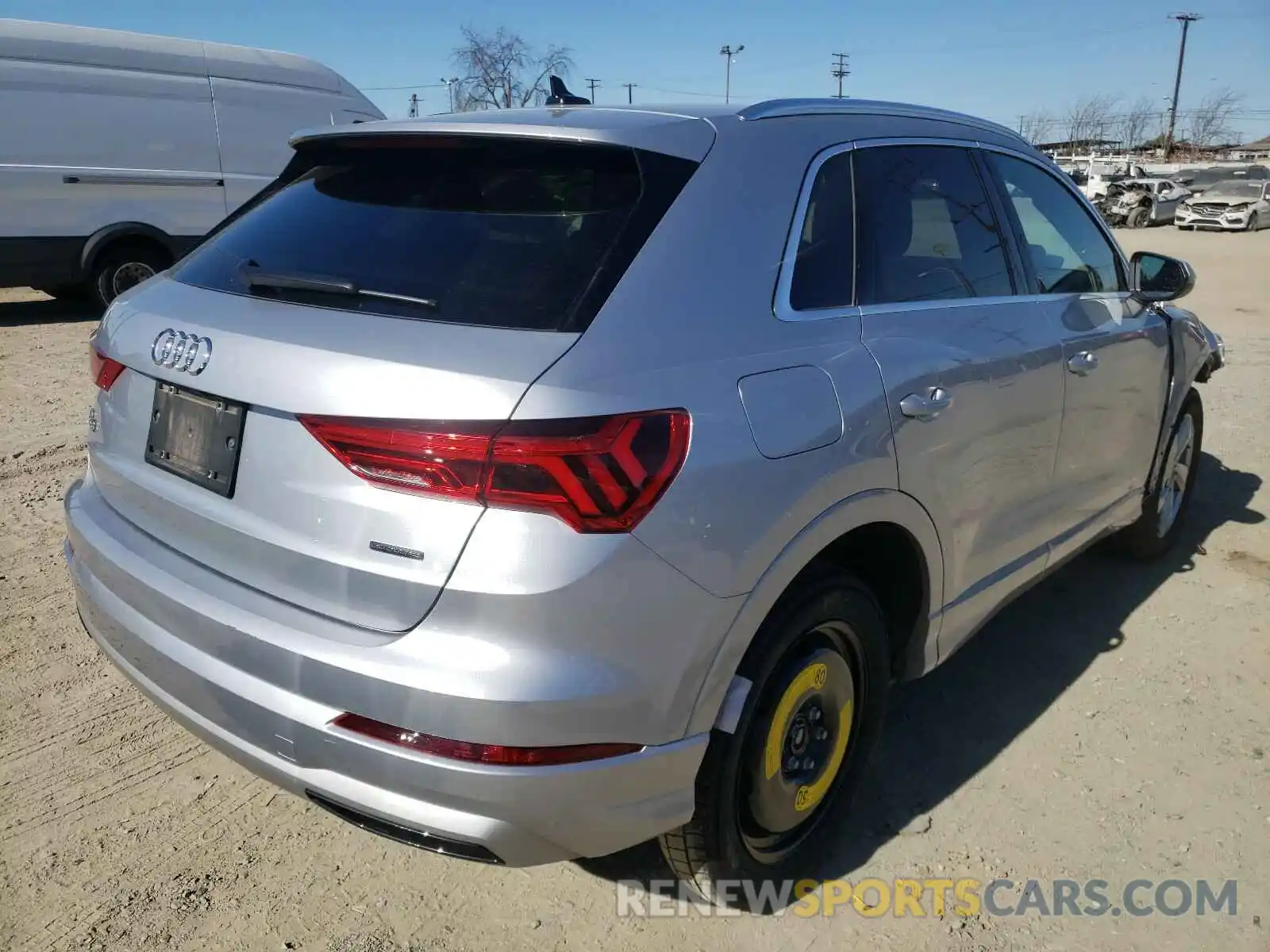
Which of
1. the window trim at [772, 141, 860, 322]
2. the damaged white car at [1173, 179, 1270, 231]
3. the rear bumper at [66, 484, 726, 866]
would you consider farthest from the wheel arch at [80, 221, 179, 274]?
the damaged white car at [1173, 179, 1270, 231]

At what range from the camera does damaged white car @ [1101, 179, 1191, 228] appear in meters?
29.7

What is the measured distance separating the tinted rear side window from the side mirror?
1.09 m

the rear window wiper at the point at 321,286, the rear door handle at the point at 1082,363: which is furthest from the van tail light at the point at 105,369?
the rear door handle at the point at 1082,363

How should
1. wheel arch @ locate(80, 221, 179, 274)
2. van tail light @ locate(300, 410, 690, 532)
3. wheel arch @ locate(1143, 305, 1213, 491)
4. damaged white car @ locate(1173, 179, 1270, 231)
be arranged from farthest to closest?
1. damaged white car @ locate(1173, 179, 1270, 231)
2. wheel arch @ locate(80, 221, 179, 274)
3. wheel arch @ locate(1143, 305, 1213, 491)
4. van tail light @ locate(300, 410, 690, 532)

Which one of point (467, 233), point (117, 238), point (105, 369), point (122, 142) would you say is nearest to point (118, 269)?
point (117, 238)

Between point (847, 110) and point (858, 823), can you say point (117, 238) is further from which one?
point (858, 823)

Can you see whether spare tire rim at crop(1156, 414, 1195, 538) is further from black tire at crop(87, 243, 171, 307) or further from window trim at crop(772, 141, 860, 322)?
black tire at crop(87, 243, 171, 307)

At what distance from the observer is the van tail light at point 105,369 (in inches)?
92.6

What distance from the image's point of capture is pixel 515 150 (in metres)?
2.18

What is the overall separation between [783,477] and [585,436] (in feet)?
1.64

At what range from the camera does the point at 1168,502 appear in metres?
4.61

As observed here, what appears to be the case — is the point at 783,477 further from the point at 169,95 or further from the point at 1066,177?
the point at 169,95

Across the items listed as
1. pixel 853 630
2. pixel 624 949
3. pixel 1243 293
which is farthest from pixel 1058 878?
pixel 1243 293

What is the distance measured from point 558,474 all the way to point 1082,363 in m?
2.30
